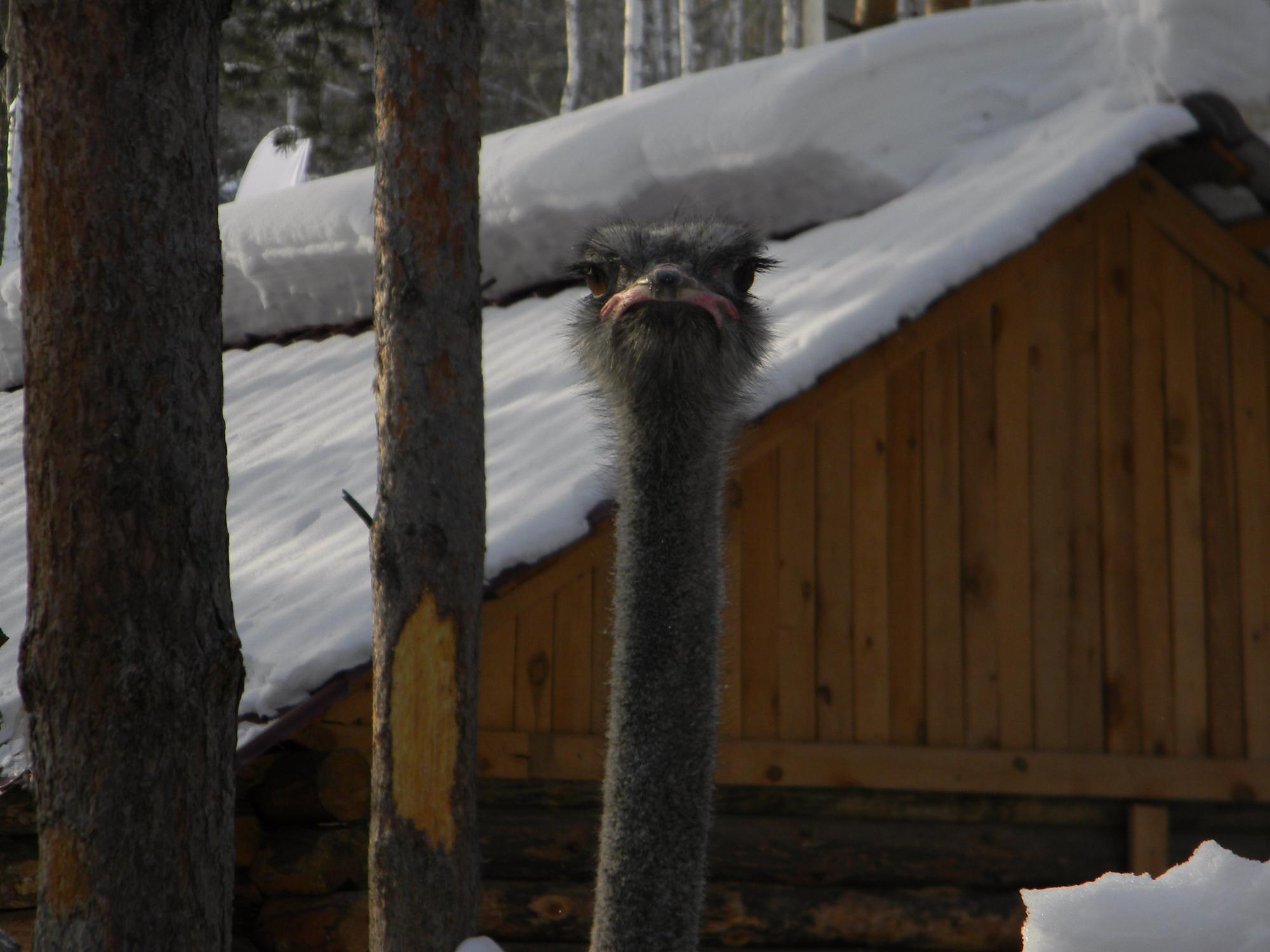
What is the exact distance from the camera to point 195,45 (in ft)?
8.68

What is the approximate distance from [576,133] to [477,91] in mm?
4066

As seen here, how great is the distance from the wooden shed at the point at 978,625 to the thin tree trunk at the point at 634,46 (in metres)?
11.2

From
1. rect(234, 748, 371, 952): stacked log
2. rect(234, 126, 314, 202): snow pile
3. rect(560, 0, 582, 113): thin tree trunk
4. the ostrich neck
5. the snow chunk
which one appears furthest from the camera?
rect(560, 0, 582, 113): thin tree trunk

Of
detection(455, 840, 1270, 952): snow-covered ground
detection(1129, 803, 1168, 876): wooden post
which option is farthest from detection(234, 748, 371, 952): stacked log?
detection(455, 840, 1270, 952): snow-covered ground

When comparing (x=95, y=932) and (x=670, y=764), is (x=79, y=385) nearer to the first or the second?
(x=95, y=932)

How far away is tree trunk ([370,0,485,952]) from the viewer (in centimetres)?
343

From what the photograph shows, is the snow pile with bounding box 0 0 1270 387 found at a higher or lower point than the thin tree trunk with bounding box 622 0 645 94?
lower

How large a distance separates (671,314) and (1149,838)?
3.56 m

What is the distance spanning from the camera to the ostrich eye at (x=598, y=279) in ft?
12.0

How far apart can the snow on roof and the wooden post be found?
215 cm

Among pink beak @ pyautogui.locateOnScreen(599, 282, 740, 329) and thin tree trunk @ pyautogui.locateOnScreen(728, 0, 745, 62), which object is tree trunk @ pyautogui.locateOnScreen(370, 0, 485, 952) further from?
thin tree trunk @ pyautogui.locateOnScreen(728, 0, 745, 62)

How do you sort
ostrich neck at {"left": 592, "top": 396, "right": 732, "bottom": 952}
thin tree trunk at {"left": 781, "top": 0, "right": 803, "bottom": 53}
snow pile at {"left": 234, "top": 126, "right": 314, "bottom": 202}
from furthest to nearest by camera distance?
thin tree trunk at {"left": 781, "top": 0, "right": 803, "bottom": 53}
snow pile at {"left": 234, "top": 126, "right": 314, "bottom": 202}
ostrich neck at {"left": 592, "top": 396, "right": 732, "bottom": 952}

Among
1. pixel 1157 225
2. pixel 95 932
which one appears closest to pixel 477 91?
pixel 95 932

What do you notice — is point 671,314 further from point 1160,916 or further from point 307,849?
point 307,849
